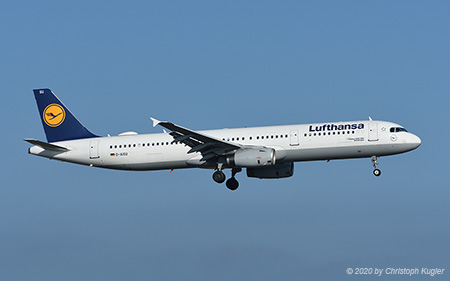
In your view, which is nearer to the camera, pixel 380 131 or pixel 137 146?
pixel 380 131

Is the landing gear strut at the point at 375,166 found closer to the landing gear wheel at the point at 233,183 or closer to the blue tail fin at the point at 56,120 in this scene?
the landing gear wheel at the point at 233,183

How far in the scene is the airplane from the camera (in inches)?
1980

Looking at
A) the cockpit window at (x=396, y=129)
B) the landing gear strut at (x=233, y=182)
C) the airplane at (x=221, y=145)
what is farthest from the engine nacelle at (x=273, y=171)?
the cockpit window at (x=396, y=129)

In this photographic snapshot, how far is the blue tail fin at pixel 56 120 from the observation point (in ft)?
185

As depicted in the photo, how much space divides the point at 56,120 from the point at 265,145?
16.3 meters

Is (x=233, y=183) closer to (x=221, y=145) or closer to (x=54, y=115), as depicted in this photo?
(x=221, y=145)

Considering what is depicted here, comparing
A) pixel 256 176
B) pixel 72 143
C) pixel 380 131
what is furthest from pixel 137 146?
pixel 380 131

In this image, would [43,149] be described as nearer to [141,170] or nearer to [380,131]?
[141,170]

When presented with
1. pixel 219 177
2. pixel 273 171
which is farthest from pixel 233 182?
pixel 219 177

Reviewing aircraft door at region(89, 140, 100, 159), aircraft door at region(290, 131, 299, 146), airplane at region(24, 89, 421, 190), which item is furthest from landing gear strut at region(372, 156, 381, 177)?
aircraft door at region(89, 140, 100, 159)

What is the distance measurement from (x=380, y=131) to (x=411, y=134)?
84.4 inches

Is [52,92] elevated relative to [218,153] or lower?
elevated

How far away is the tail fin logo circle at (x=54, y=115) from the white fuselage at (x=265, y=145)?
1.95 meters

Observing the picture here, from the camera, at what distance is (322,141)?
5047 centimetres
